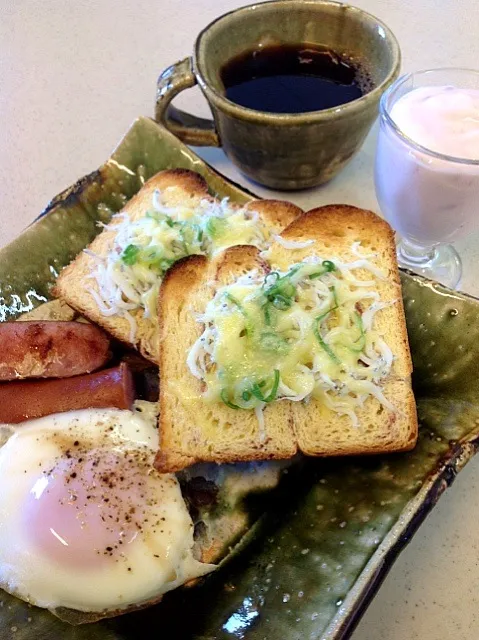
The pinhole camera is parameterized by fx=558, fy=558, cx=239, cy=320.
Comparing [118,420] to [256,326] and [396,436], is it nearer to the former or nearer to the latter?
[256,326]

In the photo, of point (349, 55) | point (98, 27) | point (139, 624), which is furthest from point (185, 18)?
point (139, 624)

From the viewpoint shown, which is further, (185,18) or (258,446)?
(185,18)

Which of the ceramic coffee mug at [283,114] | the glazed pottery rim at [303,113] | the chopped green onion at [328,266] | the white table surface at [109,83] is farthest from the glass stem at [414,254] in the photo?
the chopped green onion at [328,266]

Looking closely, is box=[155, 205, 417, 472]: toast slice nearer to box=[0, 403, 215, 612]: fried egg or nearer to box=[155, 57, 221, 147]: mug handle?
box=[0, 403, 215, 612]: fried egg

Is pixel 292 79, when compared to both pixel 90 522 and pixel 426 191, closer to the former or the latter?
pixel 426 191

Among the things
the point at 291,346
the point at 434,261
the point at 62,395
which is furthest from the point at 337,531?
the point at 434,261

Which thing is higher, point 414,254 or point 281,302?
point 281,302
